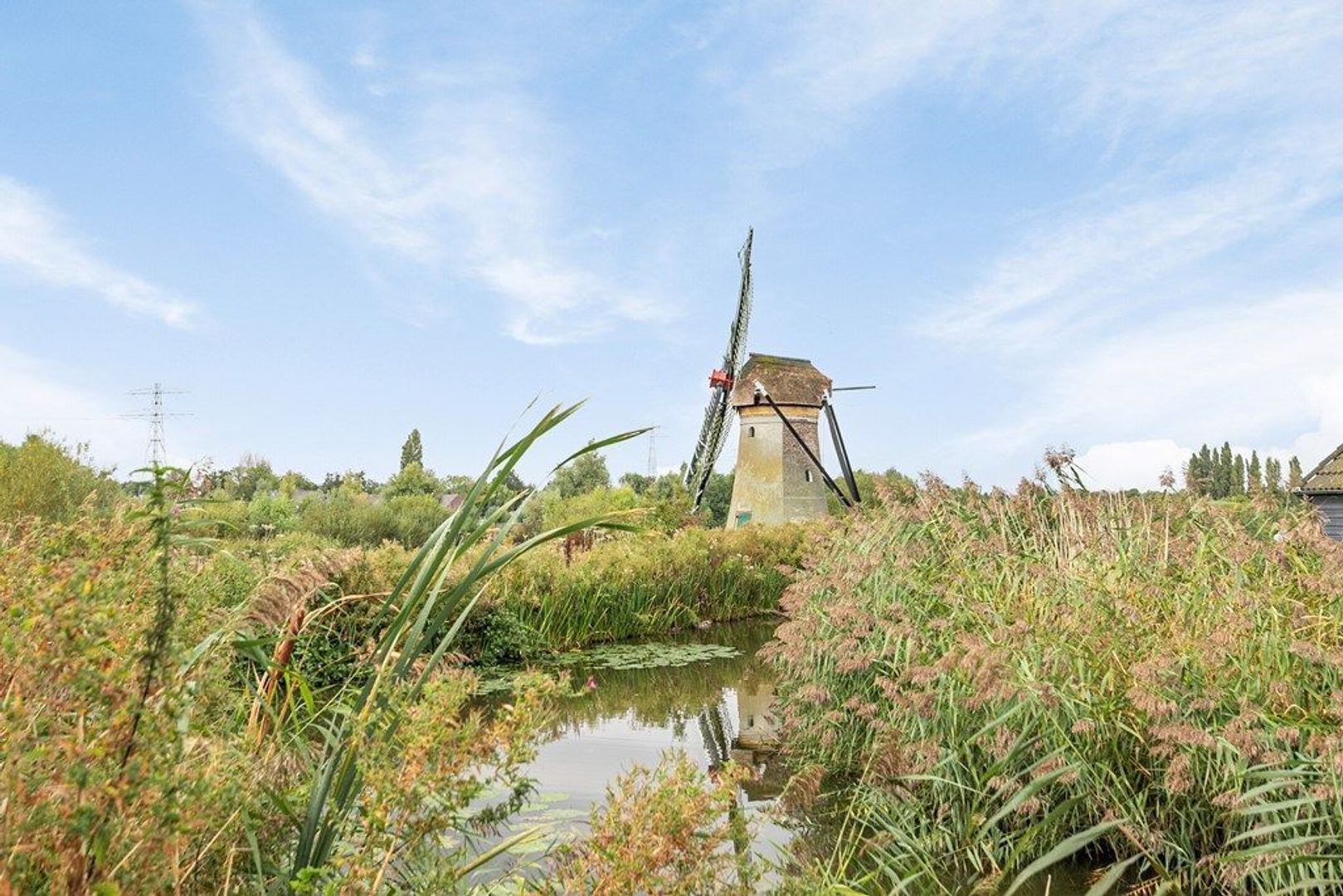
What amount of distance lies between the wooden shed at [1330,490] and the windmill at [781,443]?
969 cm

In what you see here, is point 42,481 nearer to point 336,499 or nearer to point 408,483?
point 336,499

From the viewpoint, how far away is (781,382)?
82.8ft

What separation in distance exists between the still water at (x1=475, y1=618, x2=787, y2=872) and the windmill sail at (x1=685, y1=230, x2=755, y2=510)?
1605 cm

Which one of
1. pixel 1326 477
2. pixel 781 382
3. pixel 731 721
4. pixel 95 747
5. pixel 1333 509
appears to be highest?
pixel 781 382

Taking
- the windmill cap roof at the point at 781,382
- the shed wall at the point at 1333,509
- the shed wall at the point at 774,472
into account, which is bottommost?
the shed wall at the point at 1333,509

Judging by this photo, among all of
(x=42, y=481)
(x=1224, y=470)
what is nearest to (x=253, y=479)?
(x=42, y=481)

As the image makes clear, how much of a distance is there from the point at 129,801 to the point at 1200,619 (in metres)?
4.57

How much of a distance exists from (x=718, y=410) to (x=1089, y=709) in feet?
80.7

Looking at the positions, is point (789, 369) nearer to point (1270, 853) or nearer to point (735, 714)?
point (735, 714)

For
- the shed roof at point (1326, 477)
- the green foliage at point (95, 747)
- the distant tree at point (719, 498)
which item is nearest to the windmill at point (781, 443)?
the shed roof at point (1326, 477)

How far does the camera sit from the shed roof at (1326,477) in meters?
17.1

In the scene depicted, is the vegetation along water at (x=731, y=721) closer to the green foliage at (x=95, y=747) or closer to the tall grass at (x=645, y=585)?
the green foliage at (x=95, y=747)

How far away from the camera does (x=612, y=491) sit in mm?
47062

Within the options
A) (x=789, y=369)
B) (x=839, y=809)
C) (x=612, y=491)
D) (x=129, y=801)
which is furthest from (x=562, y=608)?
(x=612, y=491)
